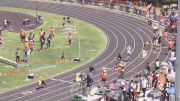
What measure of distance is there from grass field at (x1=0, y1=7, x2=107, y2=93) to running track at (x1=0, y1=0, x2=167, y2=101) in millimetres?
879

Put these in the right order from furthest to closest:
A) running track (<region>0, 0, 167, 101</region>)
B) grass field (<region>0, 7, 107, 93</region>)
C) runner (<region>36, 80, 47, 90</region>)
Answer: grass field (<region>0, 7, 107, 93</region>) < runner (<region>36, 80, 47, 90</region>) < running track (<region>0, 0, 167, 101</region>)

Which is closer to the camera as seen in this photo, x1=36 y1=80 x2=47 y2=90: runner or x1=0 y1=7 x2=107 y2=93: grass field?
x1=36 y1=80 x2=47 y2=90: runner

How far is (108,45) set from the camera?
1692 inches

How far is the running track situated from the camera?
95.3ft

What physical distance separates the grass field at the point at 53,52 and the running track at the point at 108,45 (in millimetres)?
879

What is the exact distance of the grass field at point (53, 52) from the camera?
108ft

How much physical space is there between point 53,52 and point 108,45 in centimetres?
569

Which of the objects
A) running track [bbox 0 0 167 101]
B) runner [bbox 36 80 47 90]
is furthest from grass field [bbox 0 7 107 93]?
runner [bbox 36 80 47 90]

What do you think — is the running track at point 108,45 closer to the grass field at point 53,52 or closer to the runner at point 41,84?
the runner at point 41,84

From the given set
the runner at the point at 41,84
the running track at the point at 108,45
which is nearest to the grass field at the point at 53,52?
the running track at the point at 108,45

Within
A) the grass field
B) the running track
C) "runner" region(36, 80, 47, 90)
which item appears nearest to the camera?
the running track

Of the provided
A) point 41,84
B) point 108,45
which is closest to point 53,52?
point 108,45

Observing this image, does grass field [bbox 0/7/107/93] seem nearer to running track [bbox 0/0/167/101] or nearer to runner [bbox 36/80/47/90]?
running track [bbox 0/0/167/101]

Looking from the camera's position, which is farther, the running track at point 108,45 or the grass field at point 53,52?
the grass field at point 53,52
